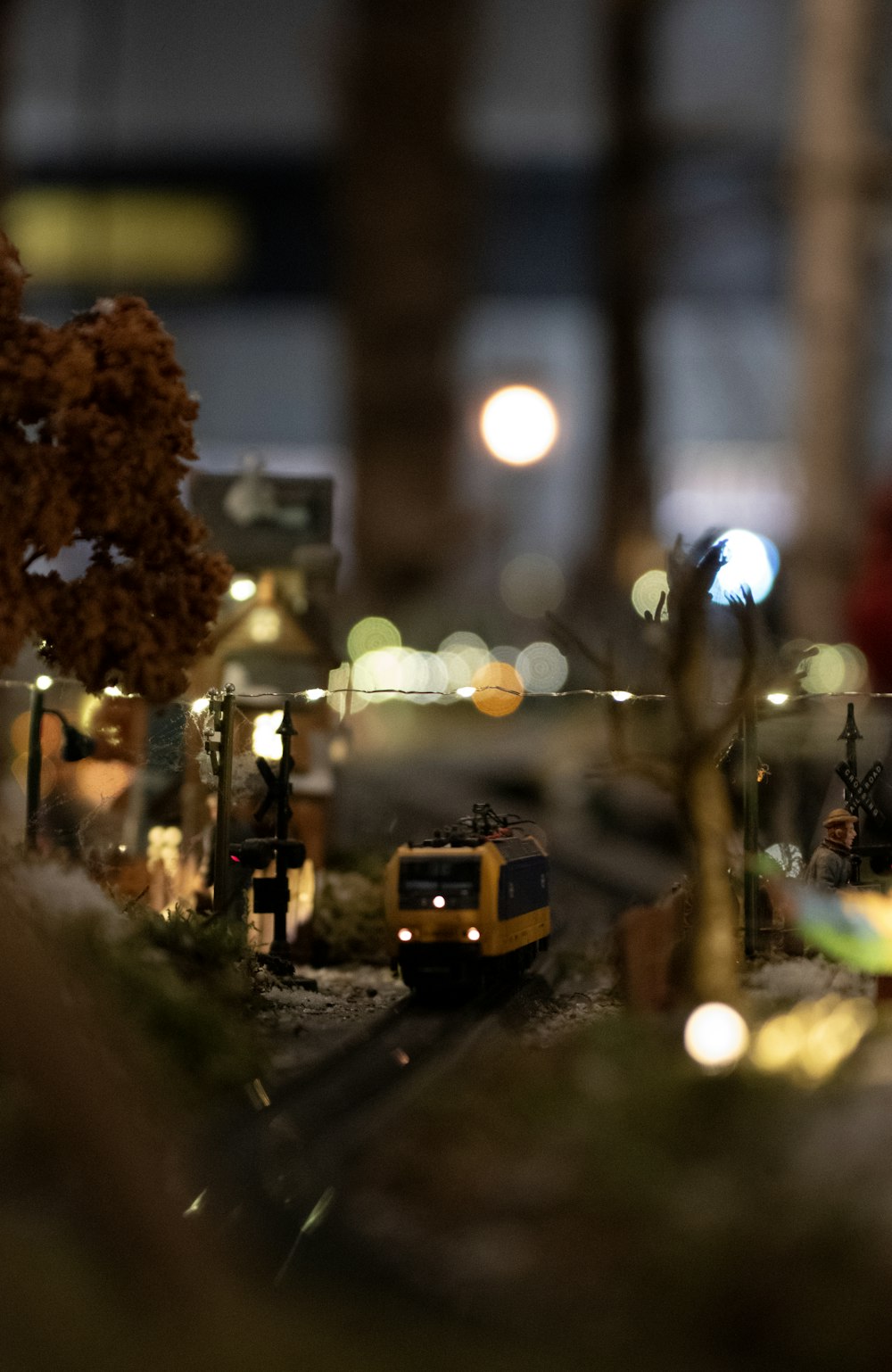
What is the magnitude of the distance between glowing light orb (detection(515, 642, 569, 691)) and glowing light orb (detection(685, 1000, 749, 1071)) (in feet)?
43.4

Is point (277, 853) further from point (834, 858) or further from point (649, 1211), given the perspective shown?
point (649, 1211)

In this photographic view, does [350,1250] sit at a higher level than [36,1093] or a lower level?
lower

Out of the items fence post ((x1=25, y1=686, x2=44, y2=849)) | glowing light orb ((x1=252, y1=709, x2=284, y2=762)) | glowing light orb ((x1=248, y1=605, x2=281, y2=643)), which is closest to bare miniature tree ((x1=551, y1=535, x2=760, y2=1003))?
glowing light orb ((x1=252, y1=709, x2=284, y2=762))

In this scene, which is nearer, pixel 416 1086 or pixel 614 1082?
pixel 614 1082

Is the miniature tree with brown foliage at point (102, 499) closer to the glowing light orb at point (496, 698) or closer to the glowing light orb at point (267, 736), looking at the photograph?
the glowing light orb at point (267, 736)

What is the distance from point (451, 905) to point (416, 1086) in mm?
1147

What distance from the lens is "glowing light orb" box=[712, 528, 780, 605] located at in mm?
7113

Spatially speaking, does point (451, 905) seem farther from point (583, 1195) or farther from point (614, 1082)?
point (583, 1195)

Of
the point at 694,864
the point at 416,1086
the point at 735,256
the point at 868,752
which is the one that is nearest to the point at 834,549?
the point at 868,752

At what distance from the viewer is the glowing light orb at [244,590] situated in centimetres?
904

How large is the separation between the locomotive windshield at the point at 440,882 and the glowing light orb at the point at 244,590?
9.31 ft

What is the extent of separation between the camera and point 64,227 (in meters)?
36.6

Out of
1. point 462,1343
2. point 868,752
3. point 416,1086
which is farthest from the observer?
point 868,752

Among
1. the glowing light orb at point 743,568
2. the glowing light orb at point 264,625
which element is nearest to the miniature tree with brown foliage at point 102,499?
the glowing light orb at point 264,625
